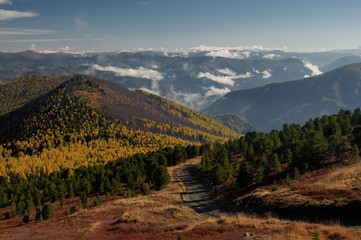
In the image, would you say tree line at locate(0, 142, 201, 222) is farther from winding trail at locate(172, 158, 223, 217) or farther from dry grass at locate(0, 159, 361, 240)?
dry grass at locate(0, 159, 361, 240)

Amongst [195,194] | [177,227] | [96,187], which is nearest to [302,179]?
[195,194]

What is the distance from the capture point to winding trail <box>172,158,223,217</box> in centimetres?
6848

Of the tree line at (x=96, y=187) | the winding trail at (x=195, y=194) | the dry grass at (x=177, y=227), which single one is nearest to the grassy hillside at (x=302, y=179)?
the winding trail at (x=195, y=194)

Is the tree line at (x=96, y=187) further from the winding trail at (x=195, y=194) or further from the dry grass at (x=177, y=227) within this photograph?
the dry grass at (x=177, y=227)

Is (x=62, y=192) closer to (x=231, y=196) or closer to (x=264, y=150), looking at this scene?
(x=231, y=196)

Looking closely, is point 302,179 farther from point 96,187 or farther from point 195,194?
point 96,187

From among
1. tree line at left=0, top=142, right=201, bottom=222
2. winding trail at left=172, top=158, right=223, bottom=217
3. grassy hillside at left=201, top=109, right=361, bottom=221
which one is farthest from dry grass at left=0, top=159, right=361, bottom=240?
tree line at left=0, top=142, right=201, bottom=222

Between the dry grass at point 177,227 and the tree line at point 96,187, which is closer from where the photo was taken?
the dry grass at point 177,227

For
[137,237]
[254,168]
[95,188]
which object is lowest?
[95,188]

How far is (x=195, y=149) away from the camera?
164m

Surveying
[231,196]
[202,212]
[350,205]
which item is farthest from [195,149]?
[350,205]

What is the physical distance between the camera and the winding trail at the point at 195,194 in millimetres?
68481

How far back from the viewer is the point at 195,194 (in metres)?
86.4

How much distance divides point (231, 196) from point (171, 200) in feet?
64.2
